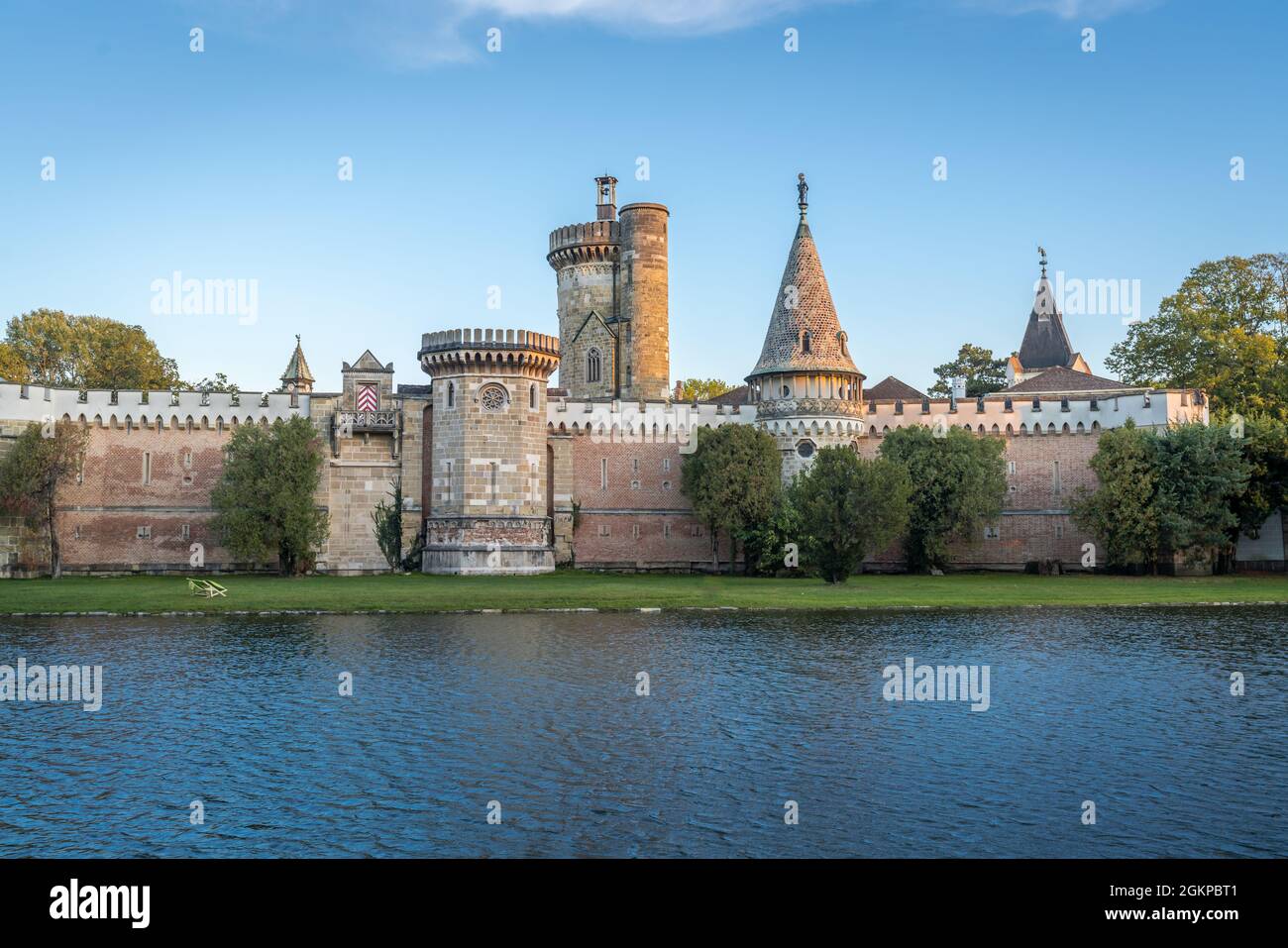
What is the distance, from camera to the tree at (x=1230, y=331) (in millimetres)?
66000

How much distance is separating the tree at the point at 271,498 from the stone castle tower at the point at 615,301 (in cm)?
1796

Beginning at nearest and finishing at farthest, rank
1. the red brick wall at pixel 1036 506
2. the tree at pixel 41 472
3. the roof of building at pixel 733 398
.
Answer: the tree at pixel 41 472 → the red brick wall at pixel 1036 506 → the roof of building at pixel 733 398

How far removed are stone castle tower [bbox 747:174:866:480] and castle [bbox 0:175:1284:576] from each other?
0.25 feet

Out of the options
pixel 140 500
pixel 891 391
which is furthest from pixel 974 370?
pixel 140 500

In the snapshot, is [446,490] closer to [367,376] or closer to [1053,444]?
[367,376]

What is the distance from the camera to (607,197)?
233ft

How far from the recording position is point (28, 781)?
16.0m

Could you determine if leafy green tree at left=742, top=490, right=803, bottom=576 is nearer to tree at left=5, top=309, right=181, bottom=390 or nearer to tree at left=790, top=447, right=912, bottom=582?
tree at left=790, top=447, right=912, bottom=582

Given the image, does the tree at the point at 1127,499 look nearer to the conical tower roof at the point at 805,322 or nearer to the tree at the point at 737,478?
the conical tower roof at the point at 805,322

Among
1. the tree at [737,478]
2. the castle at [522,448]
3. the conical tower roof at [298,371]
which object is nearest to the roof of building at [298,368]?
the conical tower roof at [298,371]

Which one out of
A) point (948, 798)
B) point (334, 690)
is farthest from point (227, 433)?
point (948, 798)

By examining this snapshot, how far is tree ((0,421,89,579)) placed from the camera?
53062 millimetres
